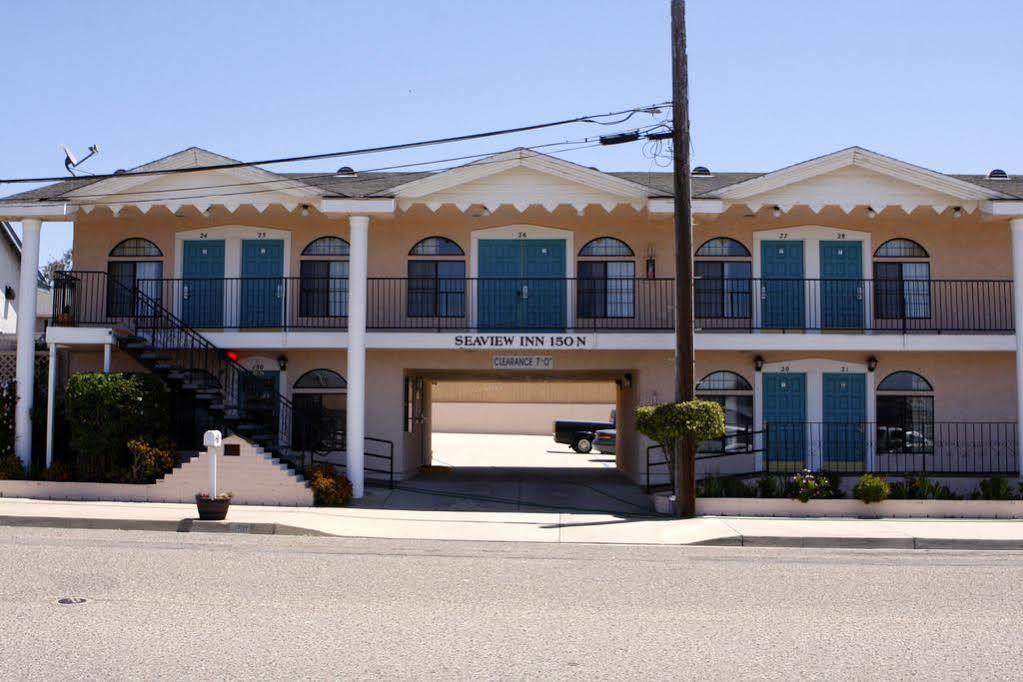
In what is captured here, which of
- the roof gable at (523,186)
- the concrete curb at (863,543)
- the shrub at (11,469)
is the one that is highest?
the roof gable at (523,186)

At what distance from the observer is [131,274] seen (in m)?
21.9

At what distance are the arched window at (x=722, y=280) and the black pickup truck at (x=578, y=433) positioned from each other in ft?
60.3

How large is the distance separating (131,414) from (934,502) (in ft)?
44.6

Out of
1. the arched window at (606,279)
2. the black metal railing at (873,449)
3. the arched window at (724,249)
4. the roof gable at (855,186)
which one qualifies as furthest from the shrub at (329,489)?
the arched window at (724,249)

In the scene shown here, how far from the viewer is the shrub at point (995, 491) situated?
18.0 meters

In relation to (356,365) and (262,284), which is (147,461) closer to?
(356,365)

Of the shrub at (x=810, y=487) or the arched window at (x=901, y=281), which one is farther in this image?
the arched window at (x=901, y=281)

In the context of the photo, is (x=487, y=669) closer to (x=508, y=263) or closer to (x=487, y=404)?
(x=508, y=263)

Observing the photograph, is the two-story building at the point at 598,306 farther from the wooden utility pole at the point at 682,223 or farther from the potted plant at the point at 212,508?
the potted plant at the point at 212,508

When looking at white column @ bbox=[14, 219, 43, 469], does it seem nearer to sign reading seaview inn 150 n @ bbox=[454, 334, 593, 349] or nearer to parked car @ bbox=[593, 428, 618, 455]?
sign reading seaview inn 150 n @ bbox=[454, 334, 593, 349]

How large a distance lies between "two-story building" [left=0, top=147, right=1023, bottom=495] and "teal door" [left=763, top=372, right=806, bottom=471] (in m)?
0.04

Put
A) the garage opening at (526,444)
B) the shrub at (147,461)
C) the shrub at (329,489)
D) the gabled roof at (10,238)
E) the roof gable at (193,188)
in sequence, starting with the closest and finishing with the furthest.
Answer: the shrub at (329,489)
the shrub at (147,461)
the roof gable at (193,188)
the garage opening at (526,444)
the gabled roof at (10,238)

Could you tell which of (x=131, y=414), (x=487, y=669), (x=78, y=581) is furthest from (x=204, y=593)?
(x=131, y=414)

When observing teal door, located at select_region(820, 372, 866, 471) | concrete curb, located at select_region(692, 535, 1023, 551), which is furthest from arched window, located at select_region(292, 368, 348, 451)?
teal door, located at select_region(820, 372, 866, 471)
